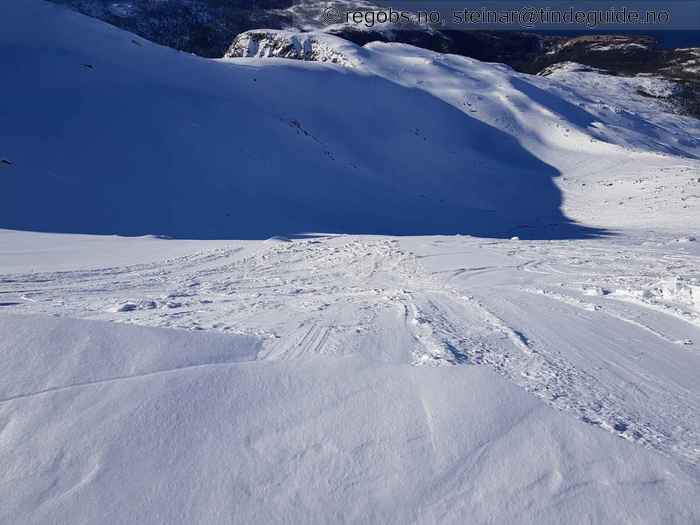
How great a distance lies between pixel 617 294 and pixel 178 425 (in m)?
4.30

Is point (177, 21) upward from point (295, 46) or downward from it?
upward

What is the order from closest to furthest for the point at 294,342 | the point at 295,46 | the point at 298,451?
the point at 298,451
the point at 294,342
the point at 295,46

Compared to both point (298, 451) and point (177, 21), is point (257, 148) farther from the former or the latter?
point (177, 21)

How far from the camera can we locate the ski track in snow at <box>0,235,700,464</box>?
311 cm

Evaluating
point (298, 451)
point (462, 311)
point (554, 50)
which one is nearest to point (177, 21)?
point (554, 50)

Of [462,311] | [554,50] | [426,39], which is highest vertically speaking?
[426,39]

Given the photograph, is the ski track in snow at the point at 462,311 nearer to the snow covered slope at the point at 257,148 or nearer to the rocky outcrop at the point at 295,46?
the snow covered slope at the point at 257,148

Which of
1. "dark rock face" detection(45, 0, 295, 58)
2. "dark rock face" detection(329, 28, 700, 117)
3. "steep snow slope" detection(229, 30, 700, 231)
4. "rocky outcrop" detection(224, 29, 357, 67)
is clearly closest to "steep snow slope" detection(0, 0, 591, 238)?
"steep snow slope" detection(229, 30, 700, 231)

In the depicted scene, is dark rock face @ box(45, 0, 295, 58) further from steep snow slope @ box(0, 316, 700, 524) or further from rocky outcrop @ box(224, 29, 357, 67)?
steep snow slope @ box(0, 316, 700, 524)

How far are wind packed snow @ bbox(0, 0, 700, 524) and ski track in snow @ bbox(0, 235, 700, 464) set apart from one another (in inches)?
1.2

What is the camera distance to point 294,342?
11.6 ft

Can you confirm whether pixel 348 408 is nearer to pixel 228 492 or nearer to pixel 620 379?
pixel 228 492

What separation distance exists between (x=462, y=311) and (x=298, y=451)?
2600mm

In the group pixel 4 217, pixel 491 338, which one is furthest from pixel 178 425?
pixel 4 217
